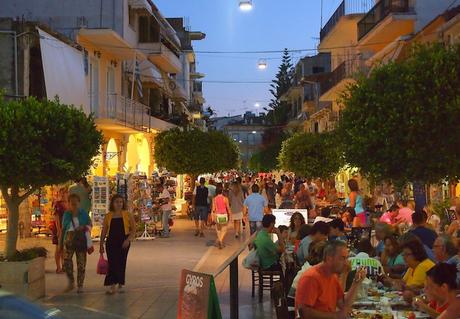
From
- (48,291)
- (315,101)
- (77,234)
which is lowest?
(48,291)

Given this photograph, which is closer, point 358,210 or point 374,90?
point 374,90

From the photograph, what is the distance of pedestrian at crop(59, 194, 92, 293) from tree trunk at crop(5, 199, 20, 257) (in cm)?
89

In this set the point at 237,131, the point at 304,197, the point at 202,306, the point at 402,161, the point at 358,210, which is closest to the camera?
the point at 202,306

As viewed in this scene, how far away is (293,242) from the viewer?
14125 mm

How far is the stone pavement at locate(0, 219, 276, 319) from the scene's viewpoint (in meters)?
11.6

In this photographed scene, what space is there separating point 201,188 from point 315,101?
121 ft

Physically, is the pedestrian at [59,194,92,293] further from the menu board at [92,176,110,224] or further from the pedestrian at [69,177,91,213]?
the menu board at [92,176,110,224]

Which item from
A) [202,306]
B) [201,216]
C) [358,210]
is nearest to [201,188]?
[201,216]

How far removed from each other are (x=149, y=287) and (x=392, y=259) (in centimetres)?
501

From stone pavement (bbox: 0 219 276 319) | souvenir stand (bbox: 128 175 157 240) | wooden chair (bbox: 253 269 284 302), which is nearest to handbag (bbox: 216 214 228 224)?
stone pavement (bbox: 0 219 276 319)

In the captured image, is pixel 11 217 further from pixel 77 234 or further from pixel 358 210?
pixel 358 210

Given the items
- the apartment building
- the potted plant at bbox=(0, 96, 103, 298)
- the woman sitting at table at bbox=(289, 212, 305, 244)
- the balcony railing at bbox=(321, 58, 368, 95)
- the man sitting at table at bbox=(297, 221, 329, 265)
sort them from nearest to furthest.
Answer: the man sitting at table at bbox=(297, 221, 329, 265)
the potted plant at bbox=(0, 96, 103, 298)
the woman sitting at table at bbox=(289, 212, 305, 244)
the apartment building
the balcony railing at bbox=(321, 58, 368, 95)

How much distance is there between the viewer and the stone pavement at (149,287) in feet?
37.9

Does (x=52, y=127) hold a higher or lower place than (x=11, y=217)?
higher
